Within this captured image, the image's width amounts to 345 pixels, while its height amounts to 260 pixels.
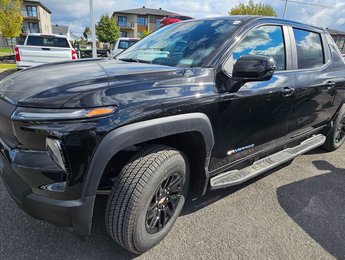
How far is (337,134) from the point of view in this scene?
175 inches

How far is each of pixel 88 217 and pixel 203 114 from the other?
1.10 m

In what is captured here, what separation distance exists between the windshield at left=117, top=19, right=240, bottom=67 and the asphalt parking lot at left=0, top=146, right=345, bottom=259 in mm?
1466

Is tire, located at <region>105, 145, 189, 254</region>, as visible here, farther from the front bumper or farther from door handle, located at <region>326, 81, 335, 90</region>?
door handle, located at <region>326, 81, 335, 90</region>

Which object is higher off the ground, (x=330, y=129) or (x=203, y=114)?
(x=203, y=114)

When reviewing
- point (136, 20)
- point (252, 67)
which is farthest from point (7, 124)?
point (136, 20)

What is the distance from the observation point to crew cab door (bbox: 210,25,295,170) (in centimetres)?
234

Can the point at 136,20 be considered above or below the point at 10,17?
above

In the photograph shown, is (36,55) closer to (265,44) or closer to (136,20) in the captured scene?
(265,44)

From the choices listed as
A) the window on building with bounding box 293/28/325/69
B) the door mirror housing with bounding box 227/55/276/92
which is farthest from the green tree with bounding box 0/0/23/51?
the door mirror housing with bounding box 227/55/276/92

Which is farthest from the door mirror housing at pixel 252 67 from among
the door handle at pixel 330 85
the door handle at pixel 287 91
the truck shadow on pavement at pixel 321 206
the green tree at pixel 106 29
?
the green tree at pixel 106 29

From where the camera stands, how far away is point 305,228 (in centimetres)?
254

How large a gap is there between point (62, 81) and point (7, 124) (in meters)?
0.45

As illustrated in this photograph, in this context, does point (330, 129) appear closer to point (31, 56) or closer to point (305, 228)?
point (305, 228)

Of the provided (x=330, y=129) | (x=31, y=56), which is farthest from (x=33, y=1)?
A: (x=330, y=129)
